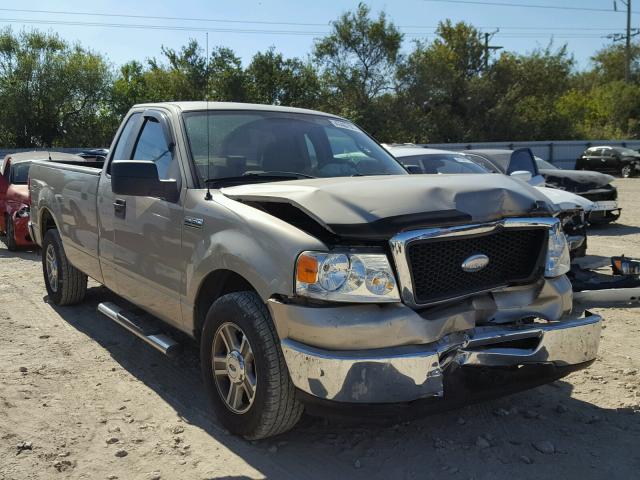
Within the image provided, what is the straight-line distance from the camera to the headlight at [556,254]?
3.52m

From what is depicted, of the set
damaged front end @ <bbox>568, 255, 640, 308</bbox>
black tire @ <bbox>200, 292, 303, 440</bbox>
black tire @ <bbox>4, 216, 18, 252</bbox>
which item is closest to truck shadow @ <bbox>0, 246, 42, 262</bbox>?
black tire @ <bbox>4, 216, 18, 252</bbox>

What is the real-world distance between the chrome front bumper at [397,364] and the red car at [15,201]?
7.79 meters

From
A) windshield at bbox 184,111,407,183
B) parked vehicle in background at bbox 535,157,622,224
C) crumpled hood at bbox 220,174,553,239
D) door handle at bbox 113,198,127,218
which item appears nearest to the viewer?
crumpled hood at bbox 220,174,553,239

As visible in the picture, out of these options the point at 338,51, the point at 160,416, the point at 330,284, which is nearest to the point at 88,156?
the point at 160,416

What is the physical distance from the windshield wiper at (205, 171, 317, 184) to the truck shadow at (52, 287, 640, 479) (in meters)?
1.42

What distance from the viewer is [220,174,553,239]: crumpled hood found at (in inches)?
120

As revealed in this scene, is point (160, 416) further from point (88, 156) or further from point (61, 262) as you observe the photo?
point (88, 156)

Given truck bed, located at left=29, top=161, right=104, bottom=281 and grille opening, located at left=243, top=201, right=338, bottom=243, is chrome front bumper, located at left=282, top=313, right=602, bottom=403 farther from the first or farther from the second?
truck bed, located at left=29, top=161, right=104, bottom=281

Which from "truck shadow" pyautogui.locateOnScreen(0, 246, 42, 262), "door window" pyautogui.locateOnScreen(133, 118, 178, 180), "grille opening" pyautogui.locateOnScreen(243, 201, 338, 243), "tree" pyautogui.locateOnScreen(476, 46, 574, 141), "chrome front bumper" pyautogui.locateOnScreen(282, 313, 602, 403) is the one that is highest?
"tree" pyautogui.locateOnScreen(476, 46, 574, 141)

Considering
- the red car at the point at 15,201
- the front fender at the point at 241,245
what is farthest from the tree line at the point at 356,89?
the front fender at the point at 241,245

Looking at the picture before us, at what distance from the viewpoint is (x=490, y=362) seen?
311 centimetres

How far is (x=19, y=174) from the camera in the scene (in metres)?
11.3

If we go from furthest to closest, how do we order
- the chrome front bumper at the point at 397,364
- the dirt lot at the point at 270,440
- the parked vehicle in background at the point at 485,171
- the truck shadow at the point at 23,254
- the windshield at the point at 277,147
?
the truck shadow at the point at 23,254 → the parked vehicle in background at the point at 485,171 → the windshield at the point at 277,147 → the dirt lot at the point at 270,440 → the chrome front bumper at the point at 397,364

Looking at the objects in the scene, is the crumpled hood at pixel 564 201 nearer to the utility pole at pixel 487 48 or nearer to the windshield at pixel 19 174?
the windshield at pixel 19 174
